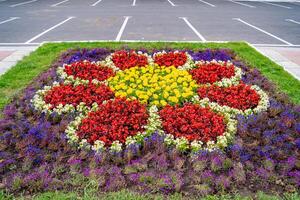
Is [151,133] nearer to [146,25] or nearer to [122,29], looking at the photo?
[122,29]

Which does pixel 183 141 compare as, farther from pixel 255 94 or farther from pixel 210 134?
pixel 255 94

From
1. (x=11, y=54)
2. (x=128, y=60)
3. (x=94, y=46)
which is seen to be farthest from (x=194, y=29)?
(x=11, y=54)

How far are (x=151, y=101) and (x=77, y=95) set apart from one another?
1.31 metres

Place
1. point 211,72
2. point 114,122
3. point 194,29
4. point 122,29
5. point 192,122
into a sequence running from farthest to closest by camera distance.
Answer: point 194,29 → point 122,29 → point 211,72 → point 192,122 → point 114,122

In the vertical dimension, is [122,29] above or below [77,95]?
below

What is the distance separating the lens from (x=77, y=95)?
6.09 m

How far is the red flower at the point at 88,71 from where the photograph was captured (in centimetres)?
716

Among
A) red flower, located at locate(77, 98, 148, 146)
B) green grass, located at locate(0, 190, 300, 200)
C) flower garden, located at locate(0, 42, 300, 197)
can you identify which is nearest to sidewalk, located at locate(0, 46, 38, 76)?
flower garden, located at locate(0, 42, 300, 197)

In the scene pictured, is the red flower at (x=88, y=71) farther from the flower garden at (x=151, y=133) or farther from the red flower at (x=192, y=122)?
the red flower at (x=192, y=122)

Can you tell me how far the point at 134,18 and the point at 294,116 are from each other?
37.8ft

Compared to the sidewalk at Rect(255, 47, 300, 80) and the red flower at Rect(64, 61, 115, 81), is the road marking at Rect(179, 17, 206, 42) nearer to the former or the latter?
the sidewalk at Rect(255, 47, 300, 80)

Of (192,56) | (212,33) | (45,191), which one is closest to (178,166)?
(45,191)

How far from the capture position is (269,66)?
27.8 ft

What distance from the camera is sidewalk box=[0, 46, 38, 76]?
335 inches
